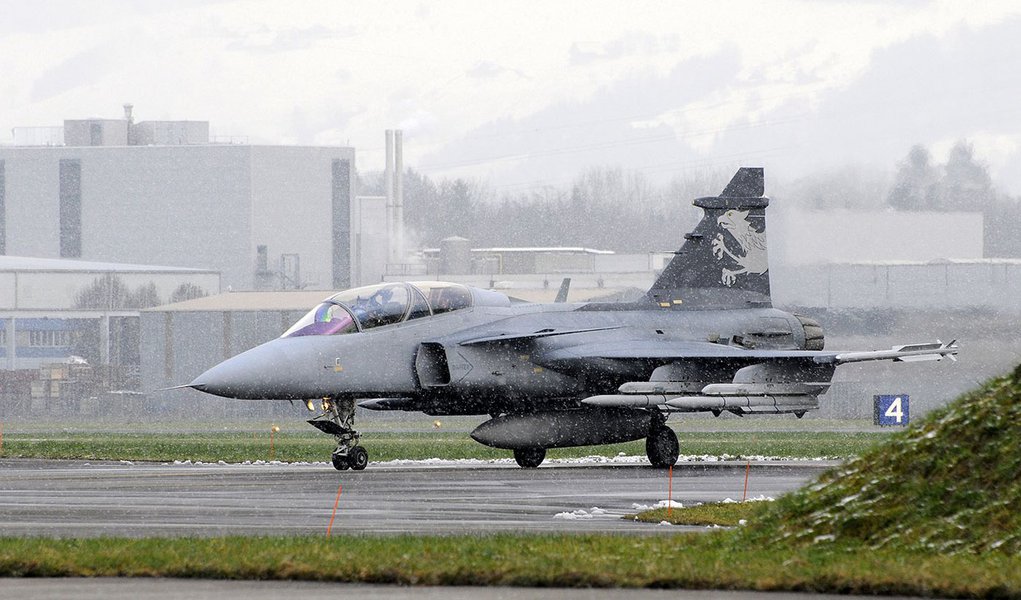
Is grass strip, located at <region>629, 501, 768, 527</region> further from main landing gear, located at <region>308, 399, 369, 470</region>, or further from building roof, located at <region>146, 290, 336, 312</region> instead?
building roof, located at <region>146, 290, 336, 312</region>

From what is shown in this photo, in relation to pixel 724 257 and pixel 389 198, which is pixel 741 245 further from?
pixel 389 198

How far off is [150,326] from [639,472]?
154 feet

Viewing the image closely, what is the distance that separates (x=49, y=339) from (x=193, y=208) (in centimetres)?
1405

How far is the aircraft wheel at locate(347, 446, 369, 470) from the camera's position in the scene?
23.6 metres

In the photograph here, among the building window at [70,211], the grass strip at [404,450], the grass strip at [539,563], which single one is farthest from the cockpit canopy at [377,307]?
the building window at [70,211]

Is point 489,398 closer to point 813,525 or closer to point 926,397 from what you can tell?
point 813,525

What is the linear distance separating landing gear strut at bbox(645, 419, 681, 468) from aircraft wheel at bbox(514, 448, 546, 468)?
1686 mm

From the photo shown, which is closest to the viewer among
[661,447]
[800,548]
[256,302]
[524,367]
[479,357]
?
[800,548]

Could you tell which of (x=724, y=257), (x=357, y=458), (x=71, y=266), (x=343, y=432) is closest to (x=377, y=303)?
(x=343, y=432)

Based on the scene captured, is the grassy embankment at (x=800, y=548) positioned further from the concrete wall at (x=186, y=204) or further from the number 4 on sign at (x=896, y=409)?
the concrete wall at (x=186, y=204)

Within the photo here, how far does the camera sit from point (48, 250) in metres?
88.8

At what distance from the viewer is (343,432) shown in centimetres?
2364

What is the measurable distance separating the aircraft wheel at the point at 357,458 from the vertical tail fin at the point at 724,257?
6147 mm

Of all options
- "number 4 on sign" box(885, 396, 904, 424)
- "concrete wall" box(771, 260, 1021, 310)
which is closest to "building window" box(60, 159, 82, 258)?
"concrete wall" box(771, 260, 1021, 310)
